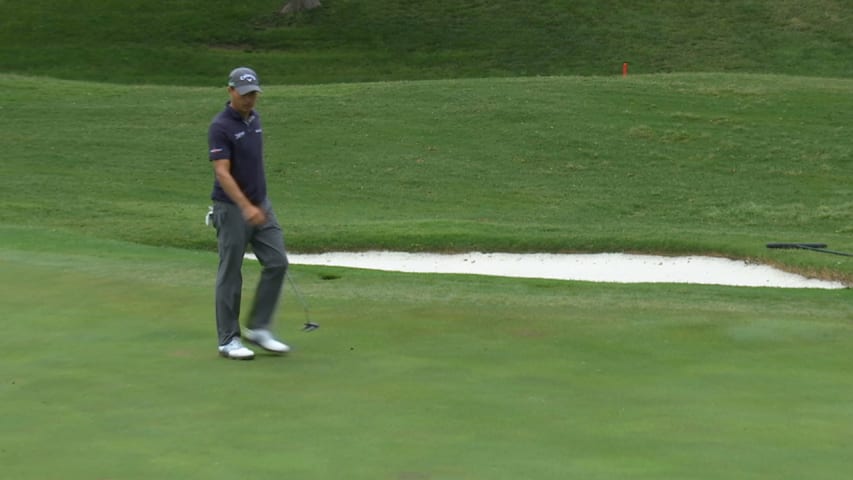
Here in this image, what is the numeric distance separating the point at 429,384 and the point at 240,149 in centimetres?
231

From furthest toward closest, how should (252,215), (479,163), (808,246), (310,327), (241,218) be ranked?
(479,163) < (808,246) < (310,327) < (241,218) < (252,215)

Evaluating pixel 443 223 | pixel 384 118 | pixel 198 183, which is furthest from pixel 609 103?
pixel 443 223

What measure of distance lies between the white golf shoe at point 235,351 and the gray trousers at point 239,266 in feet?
0.17

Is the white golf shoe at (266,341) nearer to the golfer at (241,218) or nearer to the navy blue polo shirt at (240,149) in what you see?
the golfer at (241,218)

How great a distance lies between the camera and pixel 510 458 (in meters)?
7.00

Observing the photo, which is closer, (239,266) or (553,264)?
(239,266)

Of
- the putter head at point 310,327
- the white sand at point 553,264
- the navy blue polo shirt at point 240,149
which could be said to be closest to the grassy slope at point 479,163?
the white sand at point 553,264

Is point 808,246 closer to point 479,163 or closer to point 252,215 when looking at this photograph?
point 252,215

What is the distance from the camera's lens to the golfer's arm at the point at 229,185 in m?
9.59

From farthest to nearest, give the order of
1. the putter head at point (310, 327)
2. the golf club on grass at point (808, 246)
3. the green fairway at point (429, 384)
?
the golf club on grass at point (808, 246) < the putter head at point (310, 327) < the green fairway at point (429, 384)

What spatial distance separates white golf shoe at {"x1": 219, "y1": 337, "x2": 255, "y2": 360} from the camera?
9688mm

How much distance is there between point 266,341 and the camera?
10.0m

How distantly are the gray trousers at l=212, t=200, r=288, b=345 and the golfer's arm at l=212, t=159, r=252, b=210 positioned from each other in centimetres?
24

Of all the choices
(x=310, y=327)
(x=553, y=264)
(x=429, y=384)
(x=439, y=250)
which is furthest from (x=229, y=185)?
(x=553, y=264)
